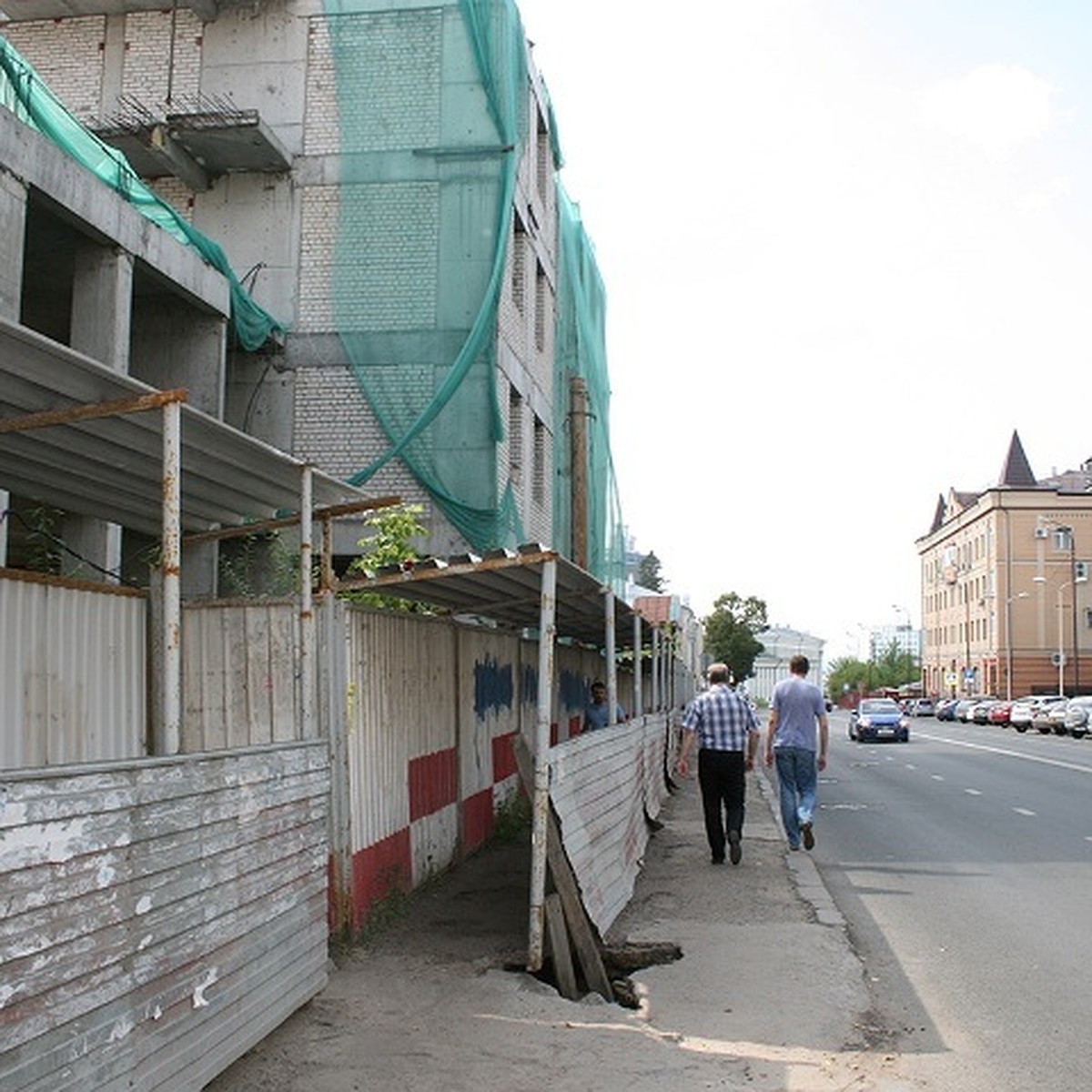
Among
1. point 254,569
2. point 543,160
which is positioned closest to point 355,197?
point 254,569

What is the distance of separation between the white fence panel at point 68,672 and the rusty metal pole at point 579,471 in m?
12.3

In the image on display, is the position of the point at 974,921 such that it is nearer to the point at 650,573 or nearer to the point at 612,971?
the point at 612,971

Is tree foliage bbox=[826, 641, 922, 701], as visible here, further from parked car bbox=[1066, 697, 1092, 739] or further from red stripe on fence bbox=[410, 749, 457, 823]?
red stripe on fence bbox=[410, 749, 457, 823]

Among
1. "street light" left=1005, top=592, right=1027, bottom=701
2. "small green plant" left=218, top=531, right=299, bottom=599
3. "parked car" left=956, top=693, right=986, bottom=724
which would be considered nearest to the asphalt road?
"small green plant" left=218, top=531, right=299, bottom=599

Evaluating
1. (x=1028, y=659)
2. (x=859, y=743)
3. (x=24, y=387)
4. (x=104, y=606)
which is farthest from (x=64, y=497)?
(x=1028, y=659)

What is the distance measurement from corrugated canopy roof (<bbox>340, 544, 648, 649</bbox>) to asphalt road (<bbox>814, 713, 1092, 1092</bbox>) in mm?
3041

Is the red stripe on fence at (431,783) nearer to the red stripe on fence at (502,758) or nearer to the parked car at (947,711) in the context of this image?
the red stripe on fence at (502,758)

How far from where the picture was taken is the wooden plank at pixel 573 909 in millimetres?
6668

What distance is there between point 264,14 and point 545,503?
9.72 m

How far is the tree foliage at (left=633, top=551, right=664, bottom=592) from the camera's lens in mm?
121188

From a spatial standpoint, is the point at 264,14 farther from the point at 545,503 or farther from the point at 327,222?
the point at 545,503

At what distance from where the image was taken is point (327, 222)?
18.9m

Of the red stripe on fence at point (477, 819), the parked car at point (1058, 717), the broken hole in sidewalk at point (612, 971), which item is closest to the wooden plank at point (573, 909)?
the broken hole in sidewalk at point (612, 971)

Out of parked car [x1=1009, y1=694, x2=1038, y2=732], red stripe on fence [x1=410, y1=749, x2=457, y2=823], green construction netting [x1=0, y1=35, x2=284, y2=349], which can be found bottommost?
parked car [x1=1009, y1=694, x2=1038, y2=732]
